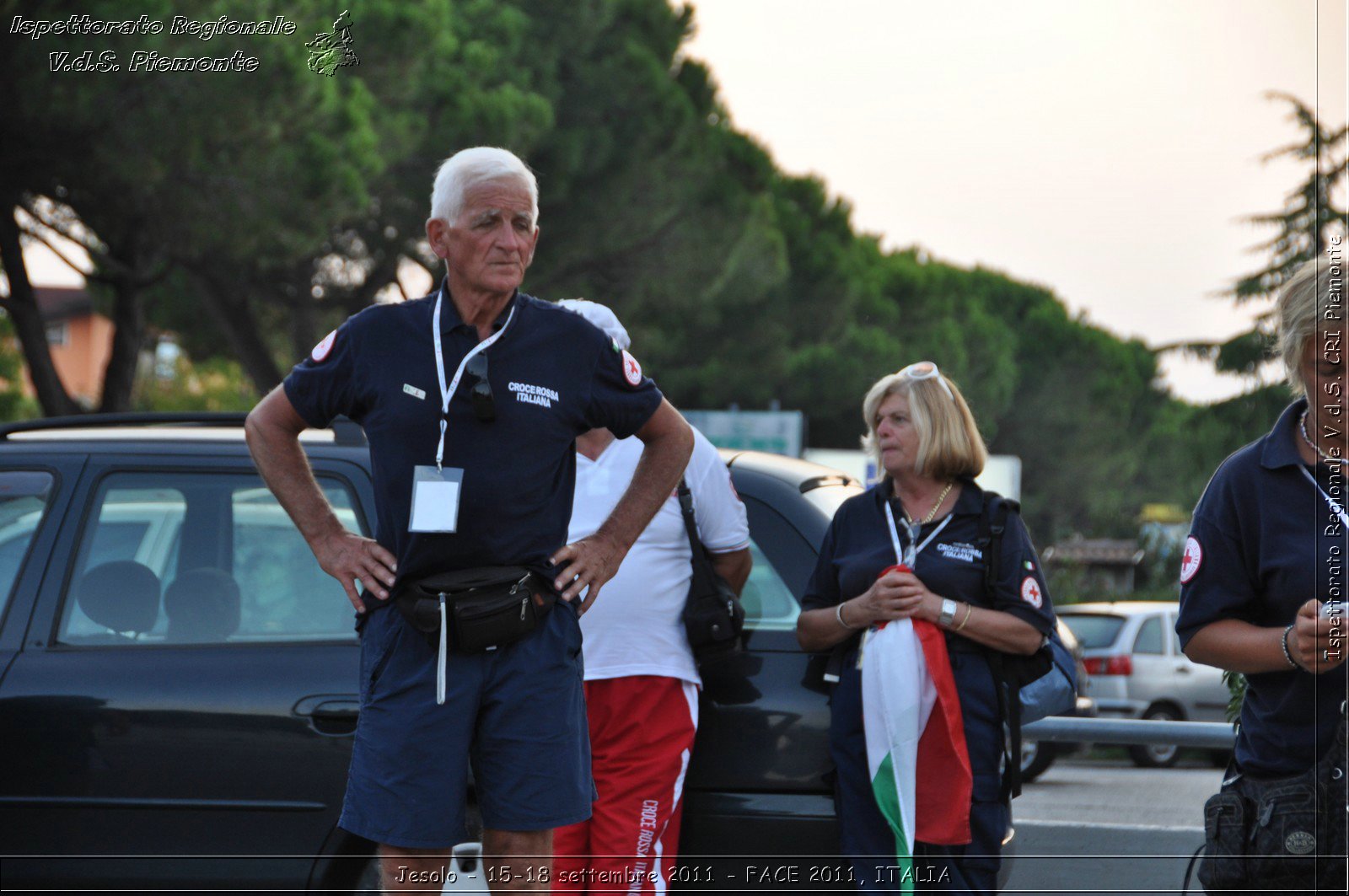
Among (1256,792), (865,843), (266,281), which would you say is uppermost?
(266,281)

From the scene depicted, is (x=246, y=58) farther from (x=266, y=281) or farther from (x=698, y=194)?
(x=698, y=194)

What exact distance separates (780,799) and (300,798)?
4.04 ft

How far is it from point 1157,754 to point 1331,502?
1323 centimetres

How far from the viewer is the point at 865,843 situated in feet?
12.7

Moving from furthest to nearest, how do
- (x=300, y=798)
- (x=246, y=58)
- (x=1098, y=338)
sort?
(x=1098, y=338) < (x=246, y=58) < (x=300, y=798)

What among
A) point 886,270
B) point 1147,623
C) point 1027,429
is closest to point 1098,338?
point 1027,429

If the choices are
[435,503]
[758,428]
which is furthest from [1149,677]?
[435,503]

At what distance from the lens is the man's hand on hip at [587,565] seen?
3.03m

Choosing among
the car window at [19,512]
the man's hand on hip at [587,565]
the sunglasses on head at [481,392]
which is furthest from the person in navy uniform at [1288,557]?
the car window at [19,512]

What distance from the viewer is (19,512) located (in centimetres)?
416

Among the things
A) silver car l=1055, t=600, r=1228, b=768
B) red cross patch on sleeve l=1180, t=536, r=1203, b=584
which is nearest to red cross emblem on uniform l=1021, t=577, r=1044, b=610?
red cross patch on sleeve l=1180, t=536, r=1203, b=584

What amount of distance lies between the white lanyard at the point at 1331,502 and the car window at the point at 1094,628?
13911mm

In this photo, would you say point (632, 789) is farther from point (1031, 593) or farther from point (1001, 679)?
point (1031, 593)

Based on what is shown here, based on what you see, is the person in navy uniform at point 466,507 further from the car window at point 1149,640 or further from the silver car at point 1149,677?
the car window at point 1149,640
